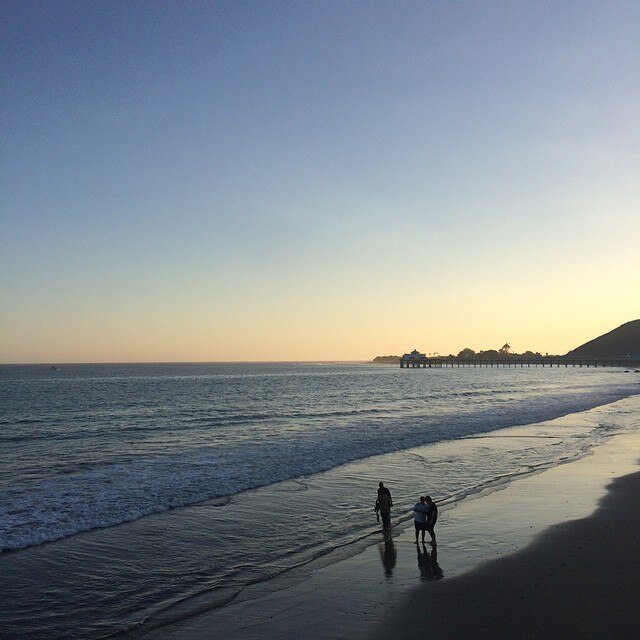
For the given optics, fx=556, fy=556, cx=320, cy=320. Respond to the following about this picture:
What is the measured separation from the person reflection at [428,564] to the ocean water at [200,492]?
1942 millimetres

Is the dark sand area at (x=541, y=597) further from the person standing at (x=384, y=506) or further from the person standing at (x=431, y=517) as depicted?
the person standing at (x=384, y=506)

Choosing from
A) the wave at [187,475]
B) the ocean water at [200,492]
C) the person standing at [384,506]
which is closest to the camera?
the ocean water at [200,492]

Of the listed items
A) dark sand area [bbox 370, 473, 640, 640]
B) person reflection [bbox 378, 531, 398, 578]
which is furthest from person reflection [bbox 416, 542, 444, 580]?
person reflection [bbox 378, 531, 398, 578]

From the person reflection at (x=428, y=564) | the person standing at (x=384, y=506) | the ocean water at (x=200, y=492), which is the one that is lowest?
the ocean water at (x=200, y=492)

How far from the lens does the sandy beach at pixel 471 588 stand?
409 inches

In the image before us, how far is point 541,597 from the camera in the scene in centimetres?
1165

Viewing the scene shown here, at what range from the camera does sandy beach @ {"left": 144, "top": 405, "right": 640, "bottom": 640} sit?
10.4 meters

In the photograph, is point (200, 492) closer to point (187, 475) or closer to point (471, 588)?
A: point (187, 475)

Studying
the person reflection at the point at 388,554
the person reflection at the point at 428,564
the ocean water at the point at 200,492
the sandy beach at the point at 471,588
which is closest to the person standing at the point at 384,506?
the person reflection at the point at 388,554

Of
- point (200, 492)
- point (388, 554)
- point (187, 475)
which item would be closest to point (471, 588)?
point (388, 554)

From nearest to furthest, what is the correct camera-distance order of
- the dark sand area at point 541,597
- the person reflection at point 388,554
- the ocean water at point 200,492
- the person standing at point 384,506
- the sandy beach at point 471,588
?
the dark sand area at point 541,597 → the sandy beach at point 471,588 → the ocean water at point 200,492 → the person reflection at point 388,554 → the person standing at point 384,506

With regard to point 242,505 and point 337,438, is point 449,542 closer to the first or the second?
point 242,505

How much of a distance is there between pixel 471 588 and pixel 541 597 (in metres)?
1.43

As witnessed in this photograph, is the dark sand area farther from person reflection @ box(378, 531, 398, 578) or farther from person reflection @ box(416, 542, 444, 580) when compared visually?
person reflection @ box(378, 531, 398, 578)
